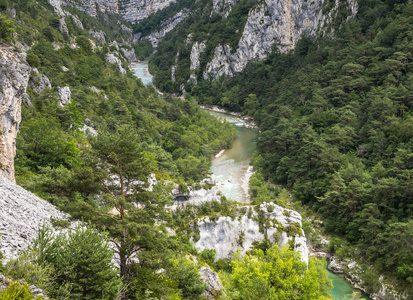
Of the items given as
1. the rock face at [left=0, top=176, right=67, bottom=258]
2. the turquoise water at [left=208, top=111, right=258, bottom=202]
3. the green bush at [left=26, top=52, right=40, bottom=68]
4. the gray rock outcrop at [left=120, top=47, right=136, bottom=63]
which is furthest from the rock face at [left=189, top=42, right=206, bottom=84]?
the rock face at [left=0, top=176, right=67, bottom=258]

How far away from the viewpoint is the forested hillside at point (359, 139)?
3194 cm

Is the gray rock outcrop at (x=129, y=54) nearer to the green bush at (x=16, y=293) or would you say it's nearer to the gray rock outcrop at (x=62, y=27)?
the gray rock outcrop at (x=62, y=27)

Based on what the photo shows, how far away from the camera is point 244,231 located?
31.6 m

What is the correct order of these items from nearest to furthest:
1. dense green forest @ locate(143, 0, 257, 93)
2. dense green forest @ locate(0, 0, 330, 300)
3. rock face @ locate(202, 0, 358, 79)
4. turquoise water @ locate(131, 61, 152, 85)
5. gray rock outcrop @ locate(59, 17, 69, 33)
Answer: dense green forest @ locate(0, 0, 330, 300)
gray rock outcrop @ locate(59, 17, 69, 33)
rock face @ locate(202, 0, 358, 79)
dense green forest @ locate(143, 0, 257, 93)
turquoise water @ locate(131, 61, 152, 85)

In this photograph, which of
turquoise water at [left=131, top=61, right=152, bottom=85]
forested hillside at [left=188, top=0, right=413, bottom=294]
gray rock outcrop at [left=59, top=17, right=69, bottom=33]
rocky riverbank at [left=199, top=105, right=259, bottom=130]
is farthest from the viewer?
turquoise water at [left=131, top=61, right=152, bottom=85]

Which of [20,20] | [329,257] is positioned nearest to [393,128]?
[329,257]

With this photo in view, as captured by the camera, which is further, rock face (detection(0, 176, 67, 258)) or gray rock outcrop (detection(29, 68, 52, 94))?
gray rock outcrop (detection(29, 68, 52, 94))

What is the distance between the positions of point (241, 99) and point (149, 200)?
314 ft

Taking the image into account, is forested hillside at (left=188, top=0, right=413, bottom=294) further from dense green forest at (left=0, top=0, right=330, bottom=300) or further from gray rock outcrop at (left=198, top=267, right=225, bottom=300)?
gray rock outcrop at (left=198, top=267, right=225, bottom=300)

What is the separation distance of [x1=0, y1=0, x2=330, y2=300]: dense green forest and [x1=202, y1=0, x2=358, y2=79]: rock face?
64112 mm

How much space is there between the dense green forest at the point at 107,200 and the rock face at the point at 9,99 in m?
2.08

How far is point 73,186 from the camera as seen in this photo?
13.4 m

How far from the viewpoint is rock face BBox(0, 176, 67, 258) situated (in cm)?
1141

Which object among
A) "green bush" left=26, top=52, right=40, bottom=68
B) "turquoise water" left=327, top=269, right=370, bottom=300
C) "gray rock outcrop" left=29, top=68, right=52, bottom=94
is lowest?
"turquoise water" left=327, top=269, right=370, bottom=300
